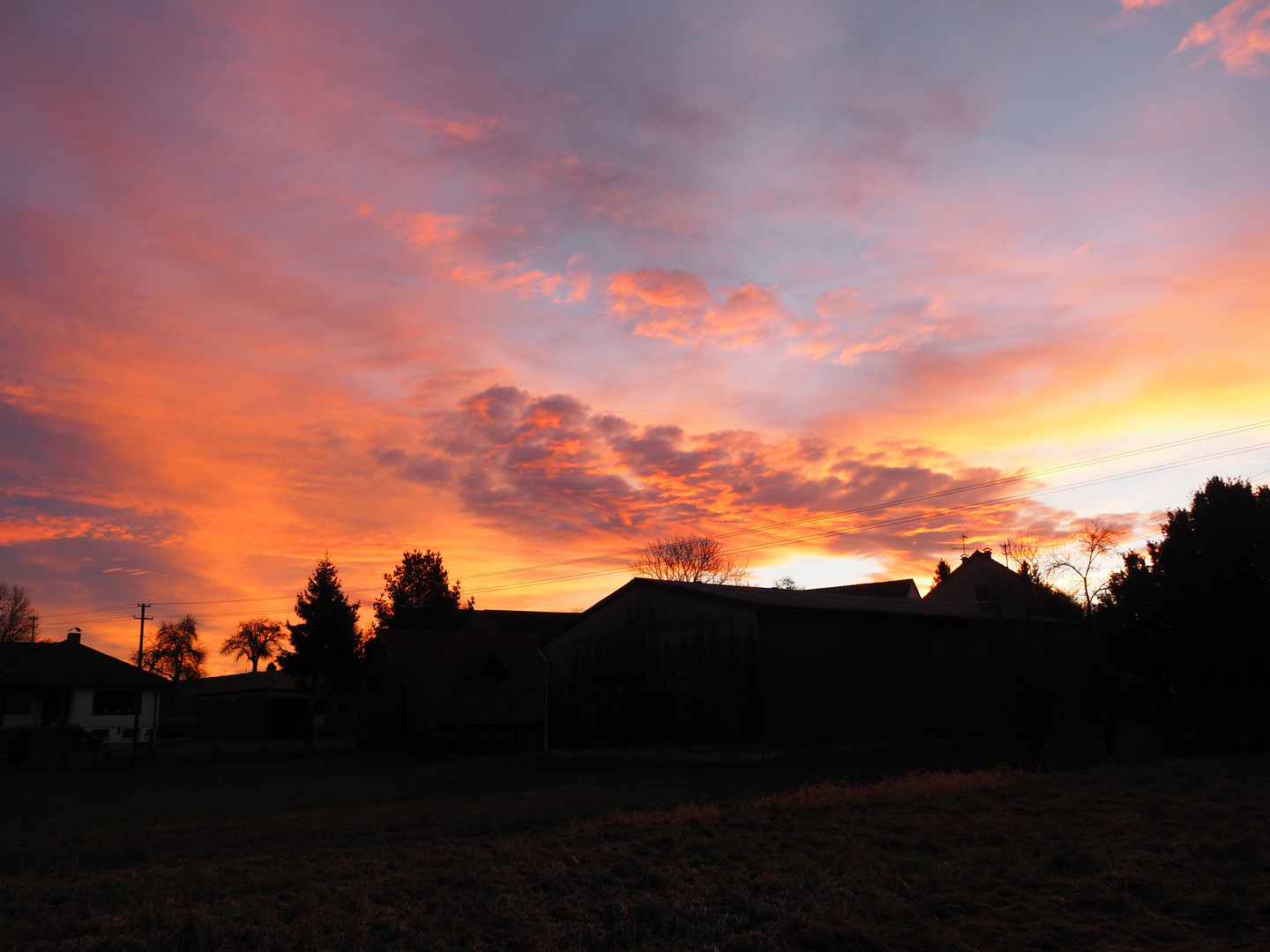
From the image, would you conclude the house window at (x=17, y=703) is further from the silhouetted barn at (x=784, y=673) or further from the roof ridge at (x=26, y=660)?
the silhouetted barn at (x=784, y=673)

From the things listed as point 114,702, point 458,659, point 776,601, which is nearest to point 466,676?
point 458,659

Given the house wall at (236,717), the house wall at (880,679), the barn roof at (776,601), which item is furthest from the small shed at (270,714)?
the house wall at (880,679)

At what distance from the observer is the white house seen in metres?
56.2

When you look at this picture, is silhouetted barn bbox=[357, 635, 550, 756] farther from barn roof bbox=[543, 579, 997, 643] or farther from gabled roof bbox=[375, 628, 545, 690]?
barn roof bbox=[543, 579, 997, 643]

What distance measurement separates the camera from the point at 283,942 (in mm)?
8828

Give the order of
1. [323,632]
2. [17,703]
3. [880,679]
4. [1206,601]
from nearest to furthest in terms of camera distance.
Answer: [1206,601]
[880,679]
[17,703]
[323,632]

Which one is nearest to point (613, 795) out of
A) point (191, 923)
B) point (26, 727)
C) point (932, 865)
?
point (932, 865)

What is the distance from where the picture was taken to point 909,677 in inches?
1433

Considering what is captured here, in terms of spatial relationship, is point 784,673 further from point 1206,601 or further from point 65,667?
point 65,667

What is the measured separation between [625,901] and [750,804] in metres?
8.37

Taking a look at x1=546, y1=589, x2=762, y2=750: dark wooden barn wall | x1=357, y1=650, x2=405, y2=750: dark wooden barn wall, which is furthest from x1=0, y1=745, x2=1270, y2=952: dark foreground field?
x1=357, y1=650, x2=405, y2=750: dark wooden barn wall

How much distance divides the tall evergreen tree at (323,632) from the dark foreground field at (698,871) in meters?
51.3

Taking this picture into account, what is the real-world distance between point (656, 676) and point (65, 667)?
4541 centimetres

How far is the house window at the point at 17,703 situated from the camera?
55.9m
